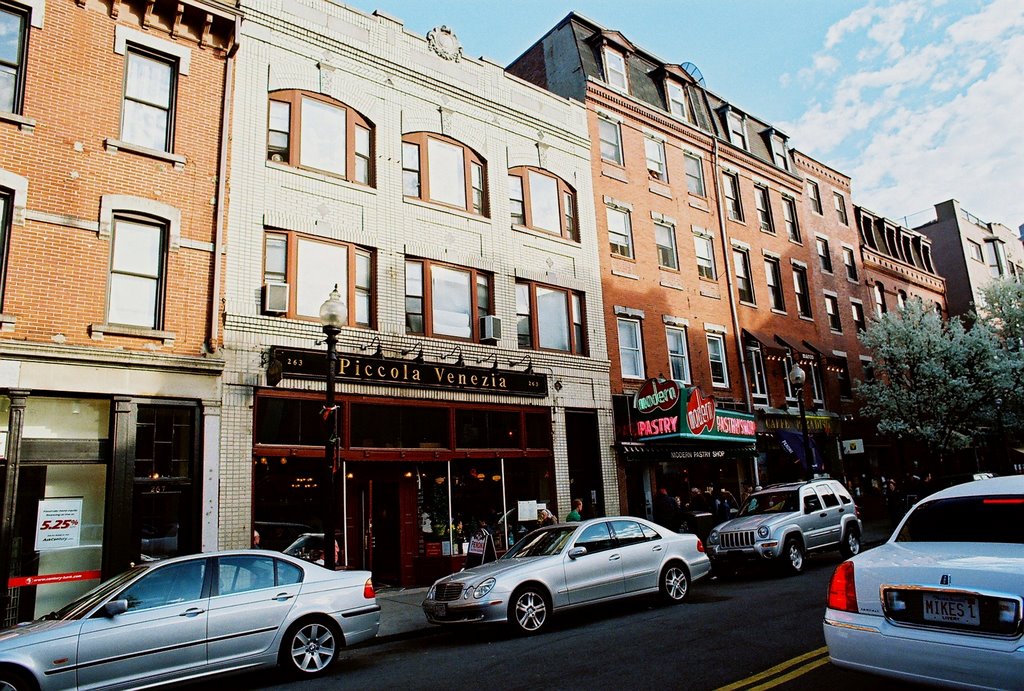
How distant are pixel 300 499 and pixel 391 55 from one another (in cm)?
1075

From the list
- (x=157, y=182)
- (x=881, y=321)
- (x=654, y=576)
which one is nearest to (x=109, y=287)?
(x=157, y=182)

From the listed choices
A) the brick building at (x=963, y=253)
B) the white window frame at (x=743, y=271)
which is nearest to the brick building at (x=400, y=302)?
the white window frame at (x=743, y=271)

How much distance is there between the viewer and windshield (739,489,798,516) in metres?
15.6

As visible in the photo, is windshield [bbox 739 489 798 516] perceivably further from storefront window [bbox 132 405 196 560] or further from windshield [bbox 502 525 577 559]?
storefront window [bbox 132 405 196 560]

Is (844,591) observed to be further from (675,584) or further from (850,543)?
(850,543)

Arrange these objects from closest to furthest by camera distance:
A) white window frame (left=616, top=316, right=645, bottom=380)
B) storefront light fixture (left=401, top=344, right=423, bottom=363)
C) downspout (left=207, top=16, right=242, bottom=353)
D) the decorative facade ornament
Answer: downspout (left=207, top=16, right=242, bottom=353) < storefront light fixture (left=401, top=344, right=423, bottom=363) < the decorative facade ornament < white window frame (left=616, top=316, right=645, bottom=380)

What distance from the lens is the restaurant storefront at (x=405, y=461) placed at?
1361 centimetres

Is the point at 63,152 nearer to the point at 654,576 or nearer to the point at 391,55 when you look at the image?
the point at 391,55

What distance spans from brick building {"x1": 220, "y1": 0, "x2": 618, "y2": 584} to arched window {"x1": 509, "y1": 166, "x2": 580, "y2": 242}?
0.06 metres

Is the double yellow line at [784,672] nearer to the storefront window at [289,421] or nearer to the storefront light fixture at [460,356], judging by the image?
the storefront window at [289,421]

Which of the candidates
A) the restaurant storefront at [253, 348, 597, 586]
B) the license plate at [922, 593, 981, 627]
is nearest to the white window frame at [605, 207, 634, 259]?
the restaurant storefront at [253, 348, 597, 586]

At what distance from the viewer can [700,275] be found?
2422cm

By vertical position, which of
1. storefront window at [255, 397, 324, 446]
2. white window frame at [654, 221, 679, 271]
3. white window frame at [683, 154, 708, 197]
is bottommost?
storefront window at [255, 397, 324, 446]

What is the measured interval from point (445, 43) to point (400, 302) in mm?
7467
